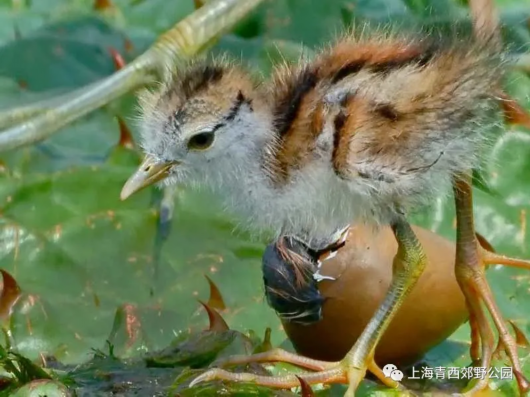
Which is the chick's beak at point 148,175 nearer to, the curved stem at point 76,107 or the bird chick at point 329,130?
the bird chick at point 329,130

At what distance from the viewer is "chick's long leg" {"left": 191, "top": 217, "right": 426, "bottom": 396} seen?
5.19ft

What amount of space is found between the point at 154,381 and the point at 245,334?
278 mm

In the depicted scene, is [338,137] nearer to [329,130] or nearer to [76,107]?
[329,130]

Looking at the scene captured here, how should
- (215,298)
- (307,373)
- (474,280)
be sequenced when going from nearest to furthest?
(307,373) < (474,280) < (215,298)

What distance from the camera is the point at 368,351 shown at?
1.60 m

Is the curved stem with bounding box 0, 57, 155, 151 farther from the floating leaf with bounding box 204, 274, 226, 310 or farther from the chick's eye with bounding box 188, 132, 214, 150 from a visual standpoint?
the chick's eye with bounding box 188, 132, 214, 150

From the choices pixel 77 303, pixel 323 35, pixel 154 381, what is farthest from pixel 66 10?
pixel 154 381

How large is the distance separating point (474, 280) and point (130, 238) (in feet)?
2.17

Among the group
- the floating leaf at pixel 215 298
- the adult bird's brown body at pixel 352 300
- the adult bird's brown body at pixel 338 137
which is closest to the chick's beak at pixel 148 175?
the adult bird's brown body at pixel 338 137

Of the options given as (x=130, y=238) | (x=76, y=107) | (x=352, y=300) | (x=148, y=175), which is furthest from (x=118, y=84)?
(x=352, y=300)

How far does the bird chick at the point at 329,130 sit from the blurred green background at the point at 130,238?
18cm

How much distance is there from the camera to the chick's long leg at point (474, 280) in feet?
5.73

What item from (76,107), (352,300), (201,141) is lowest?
(352,300)

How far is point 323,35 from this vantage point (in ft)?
8.55
